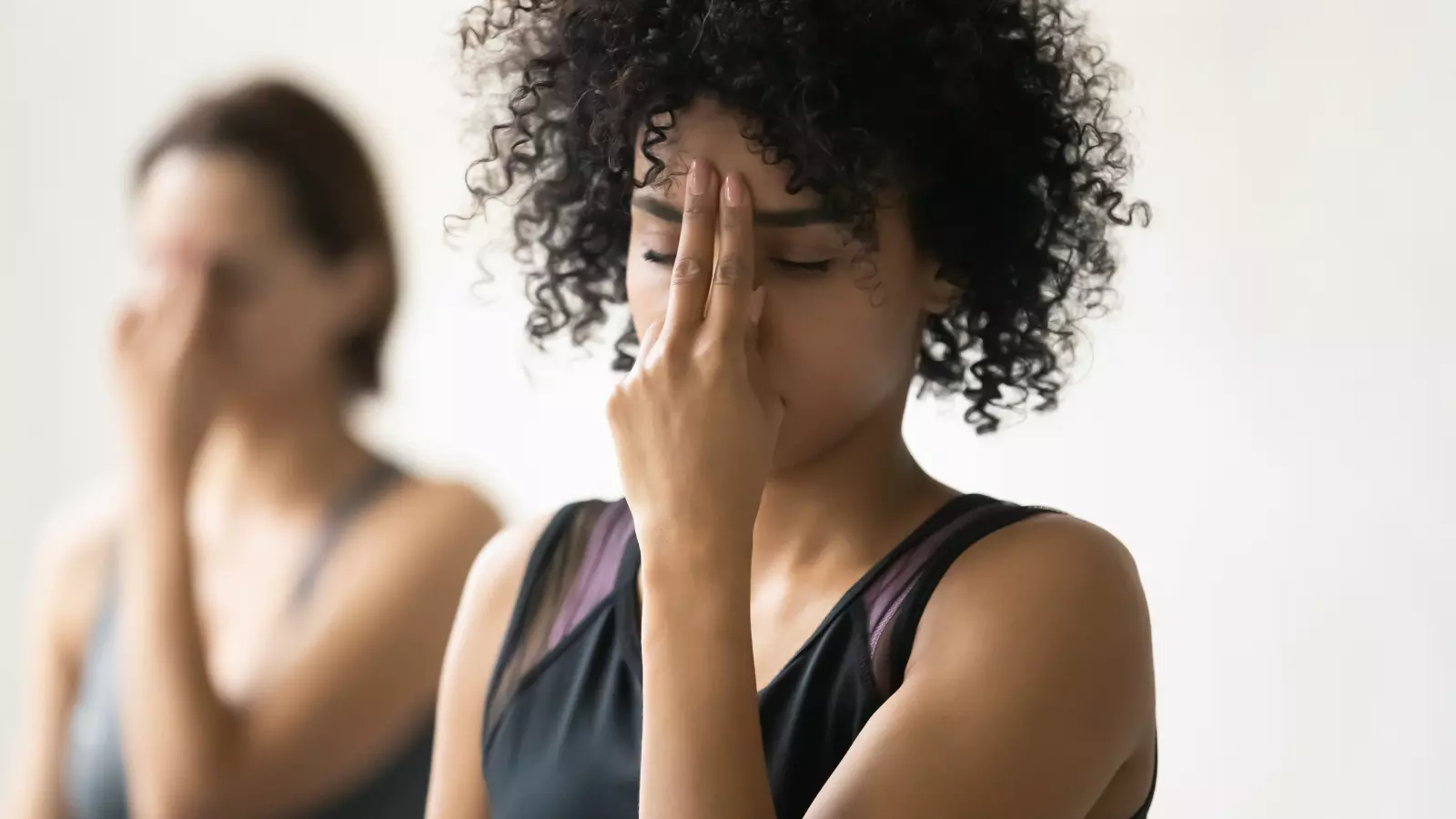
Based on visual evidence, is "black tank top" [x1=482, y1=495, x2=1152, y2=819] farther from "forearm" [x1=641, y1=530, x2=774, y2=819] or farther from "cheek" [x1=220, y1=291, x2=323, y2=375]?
"cheek" [x1=220, y1=291, x2=323, y2=375]

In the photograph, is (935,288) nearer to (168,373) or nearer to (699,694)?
(699,694)

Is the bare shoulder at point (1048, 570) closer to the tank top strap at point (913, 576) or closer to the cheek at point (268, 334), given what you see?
the tank top strap at point (913, 576)

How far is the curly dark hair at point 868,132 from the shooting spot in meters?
0.70

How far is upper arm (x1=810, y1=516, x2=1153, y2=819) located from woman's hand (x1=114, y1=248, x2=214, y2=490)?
0.79 metres

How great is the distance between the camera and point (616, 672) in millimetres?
786

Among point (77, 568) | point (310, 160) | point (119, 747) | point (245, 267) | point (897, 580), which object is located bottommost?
point (119, 747)


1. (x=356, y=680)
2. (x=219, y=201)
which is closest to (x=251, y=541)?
(x=356, y=680)

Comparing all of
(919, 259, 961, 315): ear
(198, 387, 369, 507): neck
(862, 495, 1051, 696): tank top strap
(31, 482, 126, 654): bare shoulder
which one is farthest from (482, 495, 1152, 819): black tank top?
(31, 482, 126, 654): bare shoulder

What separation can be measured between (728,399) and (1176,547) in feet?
1.82

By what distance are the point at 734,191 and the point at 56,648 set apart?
3.19ft

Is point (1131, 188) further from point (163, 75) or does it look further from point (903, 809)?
point (163, 75)

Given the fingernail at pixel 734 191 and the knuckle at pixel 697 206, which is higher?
the fingernail at pixel 734 191

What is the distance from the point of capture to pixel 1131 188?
1.12 m

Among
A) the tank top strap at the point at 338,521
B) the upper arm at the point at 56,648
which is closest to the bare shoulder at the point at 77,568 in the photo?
the upper arm at the point at 56,648
